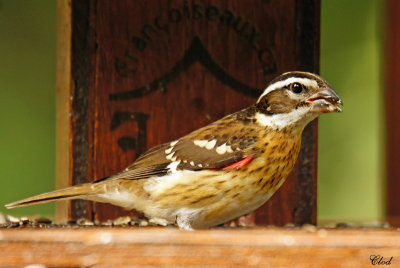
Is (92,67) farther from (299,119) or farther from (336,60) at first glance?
(336,60)

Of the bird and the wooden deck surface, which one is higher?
the bird

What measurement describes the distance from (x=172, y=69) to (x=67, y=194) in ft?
2.38

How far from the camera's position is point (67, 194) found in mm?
3146

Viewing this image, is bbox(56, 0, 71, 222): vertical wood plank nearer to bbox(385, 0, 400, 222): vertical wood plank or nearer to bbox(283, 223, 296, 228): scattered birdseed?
bbox(283, 223, 296, 228): scattered birdseed

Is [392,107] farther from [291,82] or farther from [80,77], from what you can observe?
Result: [80,77]

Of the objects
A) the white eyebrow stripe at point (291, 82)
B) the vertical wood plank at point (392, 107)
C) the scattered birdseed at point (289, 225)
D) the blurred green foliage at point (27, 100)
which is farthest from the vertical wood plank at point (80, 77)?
the vertical wood plank at point (392, 107)

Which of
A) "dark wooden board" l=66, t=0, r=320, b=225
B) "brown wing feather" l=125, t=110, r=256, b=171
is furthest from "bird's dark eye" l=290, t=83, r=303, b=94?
"dark wooden board" l=66, t=0, r=320, b=225

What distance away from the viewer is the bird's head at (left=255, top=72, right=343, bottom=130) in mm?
3076

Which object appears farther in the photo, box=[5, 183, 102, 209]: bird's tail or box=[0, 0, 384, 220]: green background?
box=[0, 0, 384, 220]: green background

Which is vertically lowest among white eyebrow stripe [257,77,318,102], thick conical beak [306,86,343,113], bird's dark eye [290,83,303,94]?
thick conical beak [306,86,343,113]

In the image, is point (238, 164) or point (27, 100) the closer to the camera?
point (238, 164)

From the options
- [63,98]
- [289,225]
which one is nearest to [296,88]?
[289,225]

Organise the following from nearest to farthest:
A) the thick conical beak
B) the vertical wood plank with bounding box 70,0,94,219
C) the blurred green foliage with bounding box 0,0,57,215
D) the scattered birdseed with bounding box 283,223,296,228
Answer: the thick conical beak → the vertical wood plank with bounding box 70,0,94,219 → the scattered birdseed with bounding box 283,223,296,228 → the blurred green foliage with bounding box 0,0,57,215

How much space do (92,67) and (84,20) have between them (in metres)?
0.20
